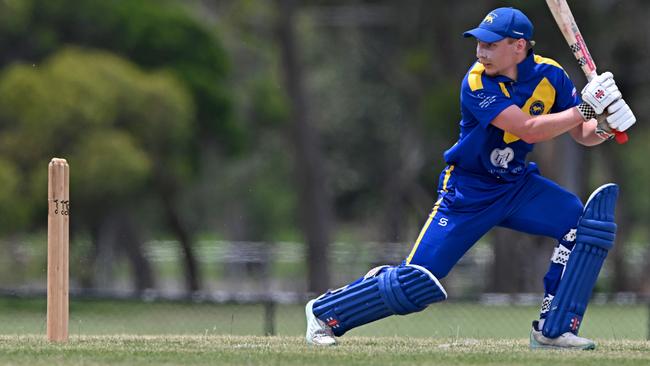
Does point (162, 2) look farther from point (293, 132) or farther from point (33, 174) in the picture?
point (33, 174)

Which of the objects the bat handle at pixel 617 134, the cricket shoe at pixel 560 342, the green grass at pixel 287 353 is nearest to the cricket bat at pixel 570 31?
the bat handle at pixel 617 134

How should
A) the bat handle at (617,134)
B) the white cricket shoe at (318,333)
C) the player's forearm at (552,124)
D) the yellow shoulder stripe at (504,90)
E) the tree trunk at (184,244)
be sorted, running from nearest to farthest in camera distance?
1. the player's forearm at (552,124)
2. the bat handle at (617,134)
3. the yellow shoulder stripe at (504,90)
4. the white cricket shoe at (318,333)
5. the tree trunk at (184,244)

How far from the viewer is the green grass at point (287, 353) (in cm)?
826

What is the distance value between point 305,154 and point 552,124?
77.3 feet

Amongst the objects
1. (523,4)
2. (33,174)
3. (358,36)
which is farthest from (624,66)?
(33,174)

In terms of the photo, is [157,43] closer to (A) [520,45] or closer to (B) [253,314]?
(B) [253,314]

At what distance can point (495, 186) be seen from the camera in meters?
9.08

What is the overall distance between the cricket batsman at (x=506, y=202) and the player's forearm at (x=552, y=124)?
0.8 inches

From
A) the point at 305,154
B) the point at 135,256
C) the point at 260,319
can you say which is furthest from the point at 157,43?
the point at 260,319

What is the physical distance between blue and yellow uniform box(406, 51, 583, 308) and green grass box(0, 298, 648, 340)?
5186 millimetres

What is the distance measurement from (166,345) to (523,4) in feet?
61.6

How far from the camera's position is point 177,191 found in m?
34.2

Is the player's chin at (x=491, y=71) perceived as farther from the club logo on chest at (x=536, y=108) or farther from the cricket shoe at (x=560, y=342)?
the cricket shoe at (x=560, y=342)

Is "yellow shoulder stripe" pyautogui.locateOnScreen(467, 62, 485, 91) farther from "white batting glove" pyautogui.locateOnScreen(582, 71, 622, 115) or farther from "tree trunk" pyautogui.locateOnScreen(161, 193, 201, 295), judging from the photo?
"tree trunk" pyautogui.locateOnScreen(161, 193, 201, 295)
